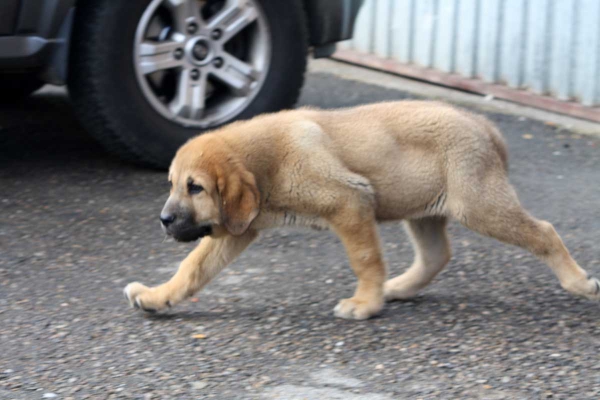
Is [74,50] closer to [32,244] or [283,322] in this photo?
[32,244]

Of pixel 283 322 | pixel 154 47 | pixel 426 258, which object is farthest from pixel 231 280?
pixel 154 47

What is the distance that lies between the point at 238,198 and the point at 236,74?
6.92 ft

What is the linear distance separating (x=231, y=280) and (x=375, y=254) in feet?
2.55

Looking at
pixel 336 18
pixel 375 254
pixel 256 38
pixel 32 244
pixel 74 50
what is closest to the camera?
pixel 375 254

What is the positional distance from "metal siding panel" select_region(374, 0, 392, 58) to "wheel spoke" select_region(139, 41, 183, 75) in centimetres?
333

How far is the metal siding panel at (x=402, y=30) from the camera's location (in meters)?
8.11

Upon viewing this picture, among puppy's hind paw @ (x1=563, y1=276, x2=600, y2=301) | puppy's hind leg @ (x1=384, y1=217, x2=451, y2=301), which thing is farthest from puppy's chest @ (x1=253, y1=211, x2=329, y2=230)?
puppy's hind paw @ (x1=563, y1=276, x2=600, y2=301)

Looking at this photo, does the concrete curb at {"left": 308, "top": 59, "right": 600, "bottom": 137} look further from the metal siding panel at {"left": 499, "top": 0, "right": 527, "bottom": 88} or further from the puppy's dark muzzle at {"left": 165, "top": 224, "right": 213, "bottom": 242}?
the puppy's dark muzzle at {"left": 165, "top": 224, "right": 213, "bottom": 242}

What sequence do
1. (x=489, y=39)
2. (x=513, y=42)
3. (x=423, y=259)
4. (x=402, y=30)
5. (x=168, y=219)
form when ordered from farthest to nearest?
(x=402, y=30) → (x=489, y=39) → (x=513, y=42) → (x=423, y=259) → (x=168, y=219)

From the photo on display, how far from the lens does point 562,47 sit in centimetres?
701

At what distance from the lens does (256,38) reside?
572 centimetres

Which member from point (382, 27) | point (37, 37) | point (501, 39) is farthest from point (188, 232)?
point (382, 27)

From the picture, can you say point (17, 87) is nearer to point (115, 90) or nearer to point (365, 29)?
point (115, 90)

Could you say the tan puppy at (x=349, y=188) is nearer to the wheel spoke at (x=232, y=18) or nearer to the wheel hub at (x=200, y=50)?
the wheel hub at (x=200, y=50)
